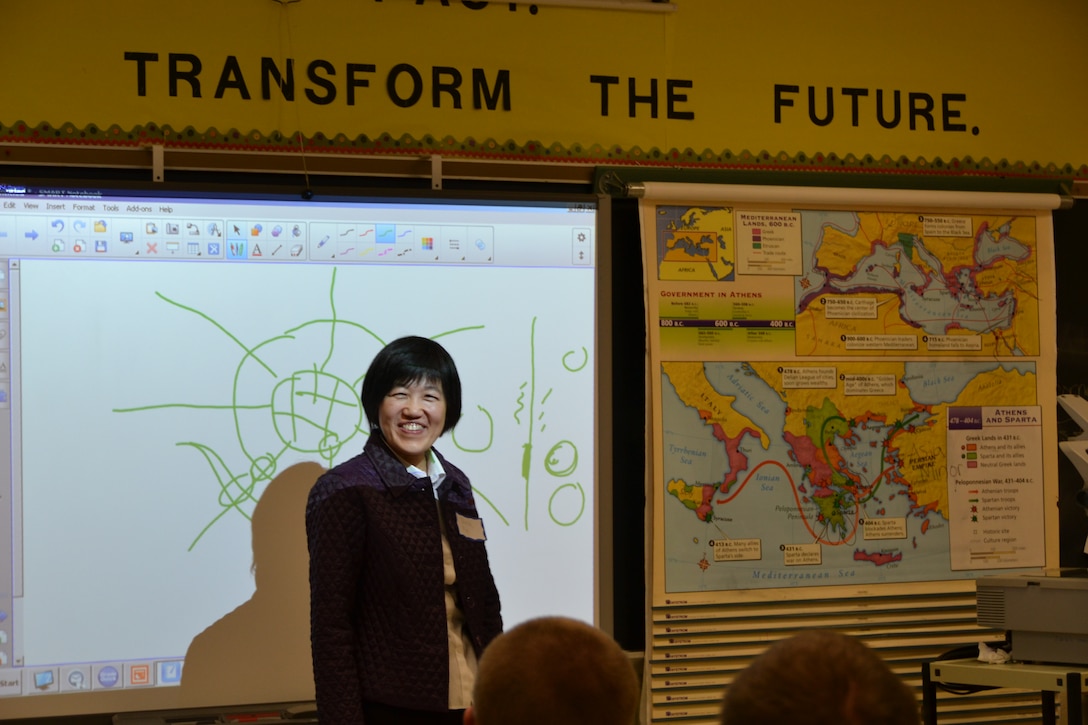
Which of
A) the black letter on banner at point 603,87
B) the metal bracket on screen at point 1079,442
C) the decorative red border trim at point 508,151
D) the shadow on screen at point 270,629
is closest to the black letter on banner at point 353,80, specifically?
the decorative red border trim at point 508,151

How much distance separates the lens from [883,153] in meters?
3.13

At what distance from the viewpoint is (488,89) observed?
113 inches

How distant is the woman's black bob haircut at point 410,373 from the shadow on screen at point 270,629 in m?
0.25

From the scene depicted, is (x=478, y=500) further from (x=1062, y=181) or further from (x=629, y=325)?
(x=1062, y=181)

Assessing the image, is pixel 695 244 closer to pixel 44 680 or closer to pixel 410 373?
pixel 410 373

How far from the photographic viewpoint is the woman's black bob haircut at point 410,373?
2492 millimetres

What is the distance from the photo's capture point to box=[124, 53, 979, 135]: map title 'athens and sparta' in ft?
8.92

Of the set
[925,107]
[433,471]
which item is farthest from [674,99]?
[433,471]

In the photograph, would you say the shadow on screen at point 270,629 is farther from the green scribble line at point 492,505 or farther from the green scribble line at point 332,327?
the green scribble line at point 492,505

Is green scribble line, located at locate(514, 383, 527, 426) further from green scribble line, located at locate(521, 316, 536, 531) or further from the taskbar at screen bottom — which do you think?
the taskbar at screen bottom

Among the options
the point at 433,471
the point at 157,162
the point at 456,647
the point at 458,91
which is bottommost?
the point at 456,647

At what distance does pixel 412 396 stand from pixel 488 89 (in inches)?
35.3

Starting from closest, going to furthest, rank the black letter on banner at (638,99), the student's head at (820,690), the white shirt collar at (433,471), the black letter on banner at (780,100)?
the student's head at (820,690), the white shirt collar at (433,471), the black letter on banner at (638,99), the black letter on banner at (780,100)

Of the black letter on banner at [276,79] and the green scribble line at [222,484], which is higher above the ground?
the black letter on banner at [276,79]
